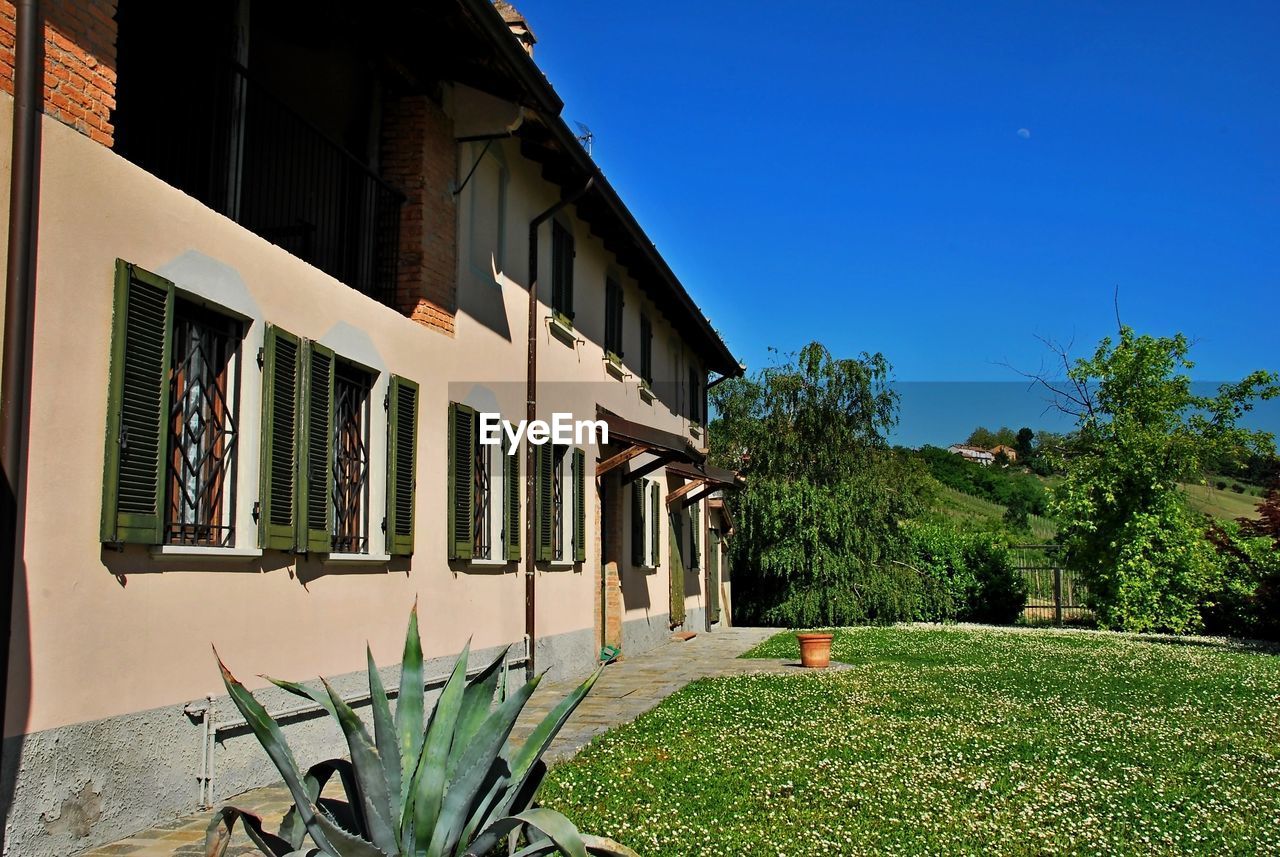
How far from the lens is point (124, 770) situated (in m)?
5.16

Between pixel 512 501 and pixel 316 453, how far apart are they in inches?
153

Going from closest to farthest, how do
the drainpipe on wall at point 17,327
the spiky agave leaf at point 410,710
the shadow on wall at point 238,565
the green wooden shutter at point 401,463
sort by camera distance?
the spiky agave leaf at point 410,710, the drainpipe on wall at point 17,327, the shadow on wall at point 238,565, the green wooden shutter at point 401,463

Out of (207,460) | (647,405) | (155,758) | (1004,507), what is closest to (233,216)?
(207,460)

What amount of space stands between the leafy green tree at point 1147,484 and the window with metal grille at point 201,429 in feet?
66.2

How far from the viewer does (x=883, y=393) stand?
2636 centimetres

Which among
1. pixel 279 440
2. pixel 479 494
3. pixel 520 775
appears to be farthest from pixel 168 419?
pixel 479 494

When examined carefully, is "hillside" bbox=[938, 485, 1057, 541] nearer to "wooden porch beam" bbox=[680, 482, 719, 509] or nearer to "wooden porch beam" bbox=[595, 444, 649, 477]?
"wooden porch beam" bbox=[680, 482, 719, 509]

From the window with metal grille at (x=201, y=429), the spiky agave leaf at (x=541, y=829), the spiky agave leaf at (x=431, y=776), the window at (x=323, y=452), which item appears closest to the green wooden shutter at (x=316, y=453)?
the window at (x=323, y=452)

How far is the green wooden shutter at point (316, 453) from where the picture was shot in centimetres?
680

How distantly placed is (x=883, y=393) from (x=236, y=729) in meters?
22.1

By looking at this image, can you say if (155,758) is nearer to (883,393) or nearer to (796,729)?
(796,729)

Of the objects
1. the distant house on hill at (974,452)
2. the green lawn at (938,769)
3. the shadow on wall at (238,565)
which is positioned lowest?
the green lawn at (938,769)

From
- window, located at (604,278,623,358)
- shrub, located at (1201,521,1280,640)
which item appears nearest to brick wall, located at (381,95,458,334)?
window, located at (604,278,623,358)

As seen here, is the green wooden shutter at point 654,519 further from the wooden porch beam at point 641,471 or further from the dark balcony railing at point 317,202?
the dark balcony railing at point 317,202
